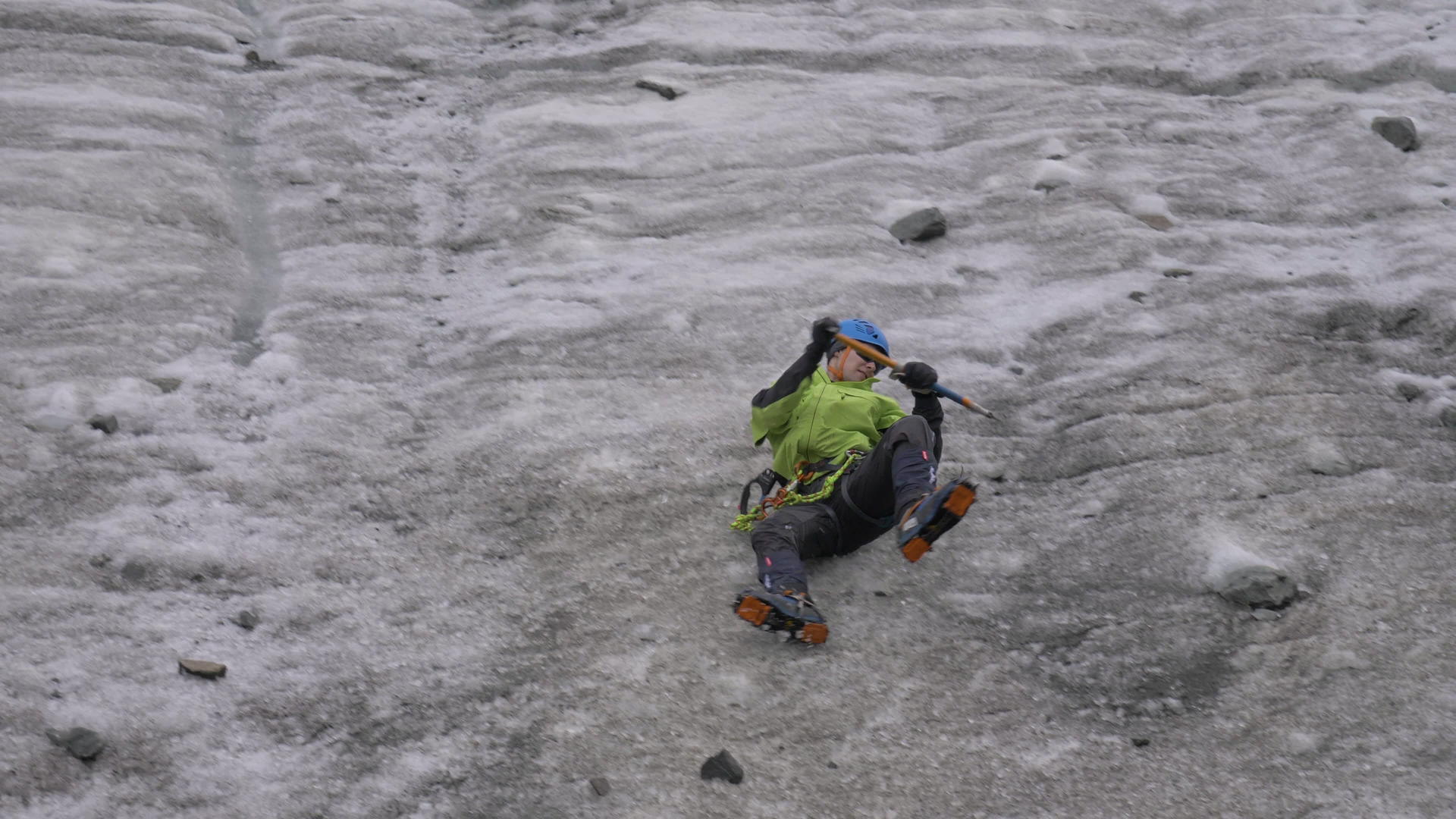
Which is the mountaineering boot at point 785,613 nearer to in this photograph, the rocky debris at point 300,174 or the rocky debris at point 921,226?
the rocky debris at point 921,226

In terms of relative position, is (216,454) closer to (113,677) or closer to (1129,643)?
(113,677)

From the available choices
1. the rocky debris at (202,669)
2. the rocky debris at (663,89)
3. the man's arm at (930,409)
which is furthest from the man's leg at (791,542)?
the rocky debris at (663,89)

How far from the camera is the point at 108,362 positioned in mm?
6797

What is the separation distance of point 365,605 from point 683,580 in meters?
1.57

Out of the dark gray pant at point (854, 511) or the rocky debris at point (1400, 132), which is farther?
the rocky debris at point (1400, 132)

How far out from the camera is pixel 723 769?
182 inches

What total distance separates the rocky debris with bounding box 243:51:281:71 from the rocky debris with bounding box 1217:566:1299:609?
29.9ft

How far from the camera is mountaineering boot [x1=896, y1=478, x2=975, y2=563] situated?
15.9ft

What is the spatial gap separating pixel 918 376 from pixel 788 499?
95cm

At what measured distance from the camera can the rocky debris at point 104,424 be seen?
6.29 meters

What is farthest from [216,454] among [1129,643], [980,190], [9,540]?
[980,190]

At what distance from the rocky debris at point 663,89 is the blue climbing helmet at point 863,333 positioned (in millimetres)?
4641

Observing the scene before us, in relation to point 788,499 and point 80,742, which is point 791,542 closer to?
point 788,499

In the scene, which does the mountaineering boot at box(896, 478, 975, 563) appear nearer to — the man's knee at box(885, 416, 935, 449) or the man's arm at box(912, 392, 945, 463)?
the man's knee at box(885, 416, 935, 449)
